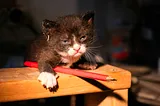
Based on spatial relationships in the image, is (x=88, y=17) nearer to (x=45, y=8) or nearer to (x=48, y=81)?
(x=48, y=81)

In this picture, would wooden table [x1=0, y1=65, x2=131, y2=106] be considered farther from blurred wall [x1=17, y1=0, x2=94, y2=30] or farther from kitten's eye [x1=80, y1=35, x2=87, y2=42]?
blurred wall [x1=17, y1=0, x2=94, y2=30]

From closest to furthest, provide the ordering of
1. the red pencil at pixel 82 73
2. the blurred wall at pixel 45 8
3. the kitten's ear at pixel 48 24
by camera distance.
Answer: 1. the red pencil at pixel 82 73
2. the kitten's ear at pixel 48 24
3. the blurred wall at pixel 45 8

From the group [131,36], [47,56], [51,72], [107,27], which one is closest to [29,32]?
[47,56]

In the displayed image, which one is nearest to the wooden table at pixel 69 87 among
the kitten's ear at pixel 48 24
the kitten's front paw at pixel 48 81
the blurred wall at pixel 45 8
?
the kitten's front paw at pixel 48 81

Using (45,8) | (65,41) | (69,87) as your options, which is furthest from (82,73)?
(45,8)

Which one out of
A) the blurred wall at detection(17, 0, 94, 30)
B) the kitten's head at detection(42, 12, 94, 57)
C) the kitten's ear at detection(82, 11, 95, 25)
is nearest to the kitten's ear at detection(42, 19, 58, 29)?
the kitten's head at detection(42, 12, 94, 57)

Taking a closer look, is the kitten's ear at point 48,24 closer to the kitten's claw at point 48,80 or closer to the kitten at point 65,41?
the kitten at point 65,41
